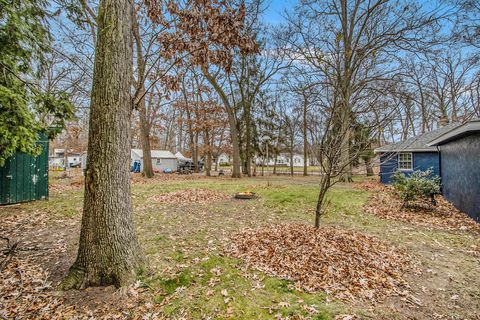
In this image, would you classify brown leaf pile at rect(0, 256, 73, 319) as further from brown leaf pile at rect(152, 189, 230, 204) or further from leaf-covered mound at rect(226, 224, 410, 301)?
brown leaf pile at rect(152, 189, 230, 204)

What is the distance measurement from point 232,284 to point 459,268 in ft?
12.8

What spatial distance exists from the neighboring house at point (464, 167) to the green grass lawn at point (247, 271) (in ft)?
8.29

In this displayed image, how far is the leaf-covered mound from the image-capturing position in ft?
11.1

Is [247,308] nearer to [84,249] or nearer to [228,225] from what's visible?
[84,249]

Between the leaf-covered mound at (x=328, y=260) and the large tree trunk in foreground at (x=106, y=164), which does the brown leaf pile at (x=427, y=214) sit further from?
the large tree trunk in foreground at (x=106, y=164)

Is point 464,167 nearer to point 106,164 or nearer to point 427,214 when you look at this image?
point 427,214

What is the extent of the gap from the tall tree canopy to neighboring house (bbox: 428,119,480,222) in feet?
35.8

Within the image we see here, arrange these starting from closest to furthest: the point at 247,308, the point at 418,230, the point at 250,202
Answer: the point at 247,308 → the point at 418,230 → the point at 250,202

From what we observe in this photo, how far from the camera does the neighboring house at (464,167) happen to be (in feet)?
23.6

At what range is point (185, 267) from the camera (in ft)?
12.9

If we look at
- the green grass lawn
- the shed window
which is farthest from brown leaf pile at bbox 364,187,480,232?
the shed window

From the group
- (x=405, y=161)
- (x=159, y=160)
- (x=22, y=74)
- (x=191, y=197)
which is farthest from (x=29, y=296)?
(x=159, y=160)

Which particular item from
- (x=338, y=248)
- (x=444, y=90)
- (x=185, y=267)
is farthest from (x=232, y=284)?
(x=444, y=90)

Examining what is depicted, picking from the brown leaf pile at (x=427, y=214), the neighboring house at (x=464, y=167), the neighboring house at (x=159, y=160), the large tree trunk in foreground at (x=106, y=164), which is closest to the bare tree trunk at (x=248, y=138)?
the neighboring house at (x=159, y=160)
